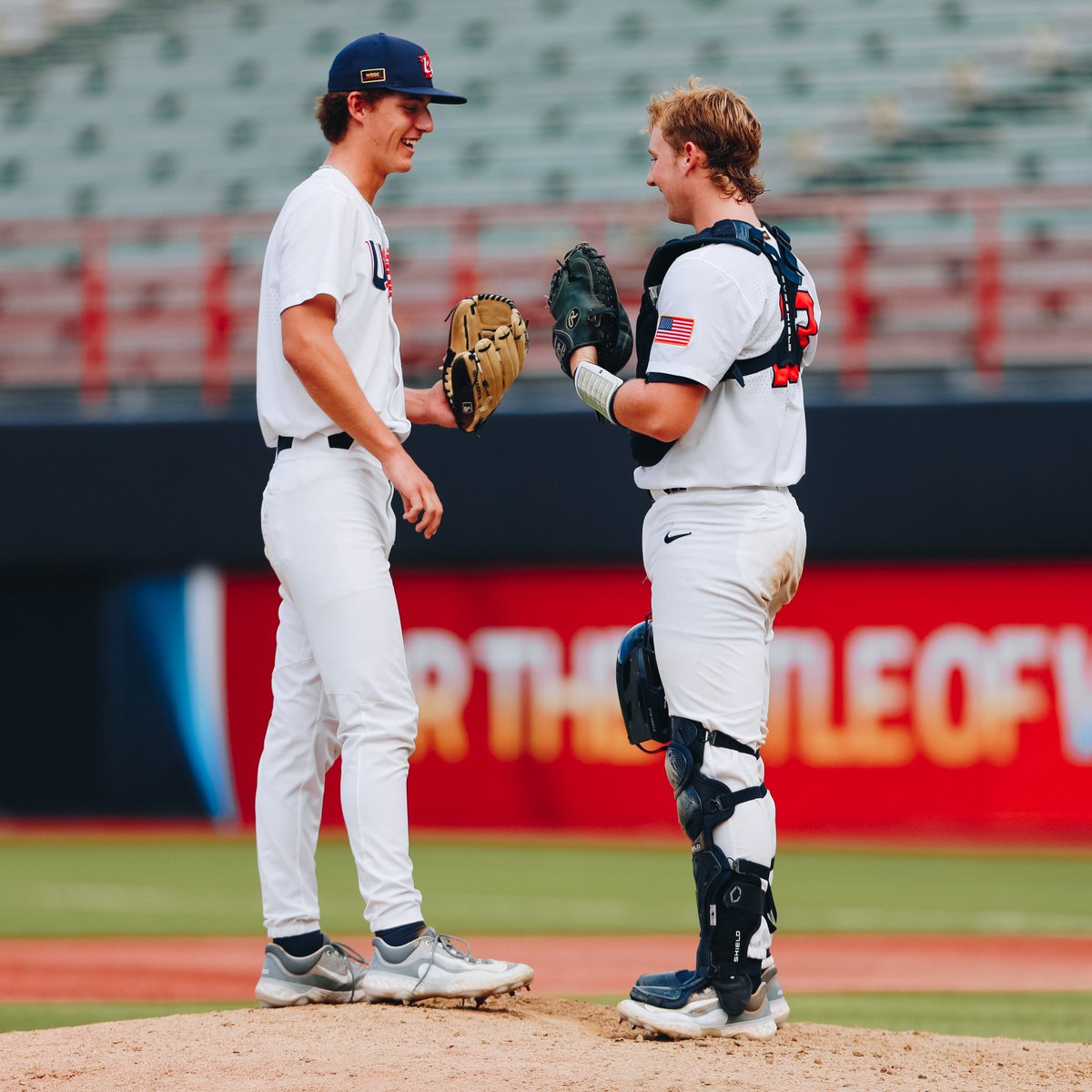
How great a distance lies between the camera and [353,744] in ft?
13.2

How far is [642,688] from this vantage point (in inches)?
159

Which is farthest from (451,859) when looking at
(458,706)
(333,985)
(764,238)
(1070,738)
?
(764,238)

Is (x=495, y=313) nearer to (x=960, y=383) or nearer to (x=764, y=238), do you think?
(x=764, y=238)

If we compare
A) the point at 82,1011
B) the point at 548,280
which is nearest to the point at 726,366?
the point at 82,1011

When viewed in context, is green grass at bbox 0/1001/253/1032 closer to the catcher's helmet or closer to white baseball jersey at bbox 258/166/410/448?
the catcher's helmet

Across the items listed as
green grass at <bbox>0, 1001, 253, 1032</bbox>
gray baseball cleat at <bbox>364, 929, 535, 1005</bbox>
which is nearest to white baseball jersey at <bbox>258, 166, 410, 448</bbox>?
gray baseball cleat at <bbox>364, 929, 535, 1005</bbox>

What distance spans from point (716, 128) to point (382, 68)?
0.80m

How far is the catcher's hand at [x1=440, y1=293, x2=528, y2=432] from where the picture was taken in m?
4.37

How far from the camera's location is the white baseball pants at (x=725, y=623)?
3.86 m

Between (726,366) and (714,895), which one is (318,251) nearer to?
(726,366)

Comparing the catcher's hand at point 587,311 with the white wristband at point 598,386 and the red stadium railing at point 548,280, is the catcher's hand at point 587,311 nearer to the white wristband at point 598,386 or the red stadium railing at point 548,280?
the white wristband at point 598,386

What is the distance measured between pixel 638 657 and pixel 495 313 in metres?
1.00

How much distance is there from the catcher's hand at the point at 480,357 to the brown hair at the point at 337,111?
50cm

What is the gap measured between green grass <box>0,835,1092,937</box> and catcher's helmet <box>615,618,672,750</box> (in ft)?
11.7
